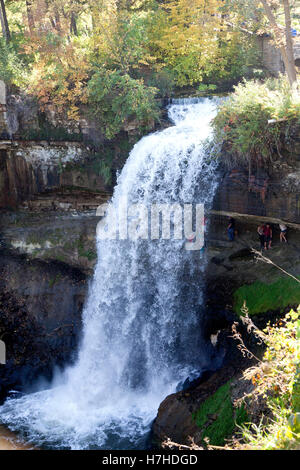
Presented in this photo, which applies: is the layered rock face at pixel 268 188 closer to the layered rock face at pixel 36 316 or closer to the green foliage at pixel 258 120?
the green foliage at pixel 258 120

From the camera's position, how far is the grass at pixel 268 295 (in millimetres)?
12062

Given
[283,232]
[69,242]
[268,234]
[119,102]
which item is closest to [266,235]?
[268,234]

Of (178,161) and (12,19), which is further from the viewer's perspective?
(12,19)

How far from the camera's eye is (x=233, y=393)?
412 inches

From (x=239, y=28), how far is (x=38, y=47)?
9.98 m

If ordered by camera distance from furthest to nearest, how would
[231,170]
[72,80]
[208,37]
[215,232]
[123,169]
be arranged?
1. [208,37]
2. [72,80]
3. [123,169]
4. [215,232]
5. [231,170]

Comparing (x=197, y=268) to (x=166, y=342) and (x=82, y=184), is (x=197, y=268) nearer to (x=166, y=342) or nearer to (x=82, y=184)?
(x=166, y=342)

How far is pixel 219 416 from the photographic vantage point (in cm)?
1020

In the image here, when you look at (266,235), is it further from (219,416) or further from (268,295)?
(219,416)

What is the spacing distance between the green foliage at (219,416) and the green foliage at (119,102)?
403 inches

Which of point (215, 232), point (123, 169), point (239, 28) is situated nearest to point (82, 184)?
point (123, 169)

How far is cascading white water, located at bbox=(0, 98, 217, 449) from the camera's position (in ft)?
43.5

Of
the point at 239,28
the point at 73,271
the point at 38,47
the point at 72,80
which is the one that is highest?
the point at 239,28

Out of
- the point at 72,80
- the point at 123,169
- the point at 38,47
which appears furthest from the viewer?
the point at 38,47
